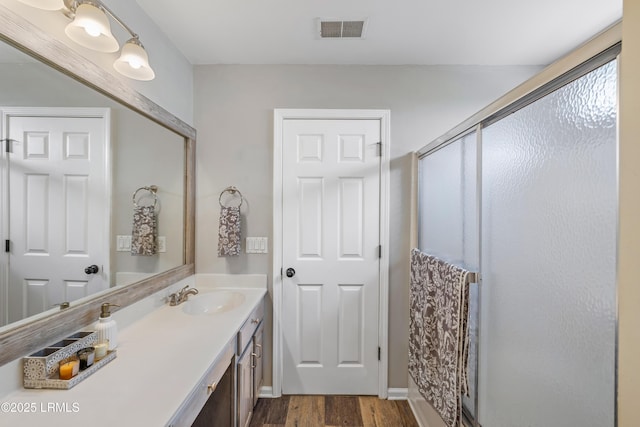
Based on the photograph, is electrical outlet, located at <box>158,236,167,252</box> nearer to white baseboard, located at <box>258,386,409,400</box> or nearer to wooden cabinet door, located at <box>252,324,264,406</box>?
wooden cabinet door, located at <box>252,324,264,406</box>

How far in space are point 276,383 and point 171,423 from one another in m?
1.48

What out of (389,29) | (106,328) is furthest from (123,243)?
(389,29)

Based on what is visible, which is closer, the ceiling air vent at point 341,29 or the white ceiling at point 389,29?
the white ceiling at point 389,29

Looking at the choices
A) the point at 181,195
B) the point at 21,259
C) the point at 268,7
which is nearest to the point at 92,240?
the point at 21,259

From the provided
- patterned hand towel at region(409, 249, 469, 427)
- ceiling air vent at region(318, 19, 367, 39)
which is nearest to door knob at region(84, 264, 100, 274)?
patterned hand towel at region(409, 249, 469, 427)

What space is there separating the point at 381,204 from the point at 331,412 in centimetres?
152

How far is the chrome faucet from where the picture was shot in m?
1.81

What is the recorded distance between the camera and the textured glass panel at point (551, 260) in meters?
0.76

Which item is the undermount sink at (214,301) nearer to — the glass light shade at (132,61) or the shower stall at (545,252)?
the glass light shade at (132,61)

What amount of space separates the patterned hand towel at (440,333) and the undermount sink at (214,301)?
3.89 feet

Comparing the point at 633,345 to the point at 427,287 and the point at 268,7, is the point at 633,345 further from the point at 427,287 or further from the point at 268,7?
the point at 268,7

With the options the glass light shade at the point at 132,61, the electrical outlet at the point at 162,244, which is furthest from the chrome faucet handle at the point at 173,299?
the glass light shade at the point at 132,61

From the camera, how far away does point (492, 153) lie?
1224mm

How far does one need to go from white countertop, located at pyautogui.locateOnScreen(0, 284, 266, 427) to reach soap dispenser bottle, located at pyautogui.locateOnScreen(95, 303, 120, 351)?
53 mm
